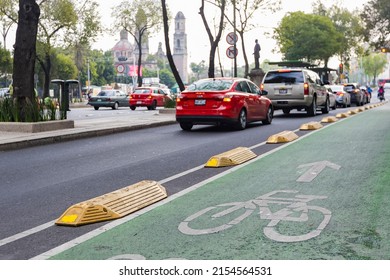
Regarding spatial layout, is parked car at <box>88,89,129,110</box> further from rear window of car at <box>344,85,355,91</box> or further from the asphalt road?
the asphalt road

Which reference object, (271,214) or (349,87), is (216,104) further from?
(349,87)

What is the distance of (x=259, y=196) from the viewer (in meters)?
6.75

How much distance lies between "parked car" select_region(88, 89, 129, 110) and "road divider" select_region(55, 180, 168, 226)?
35919 mm

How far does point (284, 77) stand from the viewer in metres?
23.0

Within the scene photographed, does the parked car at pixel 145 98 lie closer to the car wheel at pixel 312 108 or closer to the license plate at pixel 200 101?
the car wheel at pixel 312 108

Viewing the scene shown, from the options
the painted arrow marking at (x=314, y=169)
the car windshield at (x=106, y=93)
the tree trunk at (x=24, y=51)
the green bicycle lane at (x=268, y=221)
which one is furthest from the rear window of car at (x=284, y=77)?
the car windshield at (x=106, y=93)

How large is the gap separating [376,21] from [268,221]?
4321cm

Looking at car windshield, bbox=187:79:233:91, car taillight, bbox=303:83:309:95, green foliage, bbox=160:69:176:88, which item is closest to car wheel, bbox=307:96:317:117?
car taillight, bbox=303:83:309:95

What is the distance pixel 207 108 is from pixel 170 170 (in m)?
Result: 7.51

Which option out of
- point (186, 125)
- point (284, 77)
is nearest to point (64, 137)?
point (186, 125)

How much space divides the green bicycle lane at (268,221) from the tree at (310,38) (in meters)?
70.5

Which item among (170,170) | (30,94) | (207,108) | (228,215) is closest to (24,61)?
(30,94)

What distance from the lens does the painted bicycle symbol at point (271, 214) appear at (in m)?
5.02
